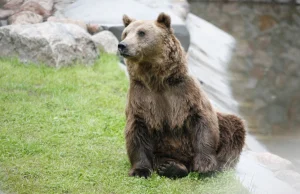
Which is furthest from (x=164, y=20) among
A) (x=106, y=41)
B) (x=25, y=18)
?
(x=25, y=18)

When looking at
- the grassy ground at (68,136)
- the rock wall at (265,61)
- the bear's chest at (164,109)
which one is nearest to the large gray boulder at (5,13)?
the grassy ground at (68,136)

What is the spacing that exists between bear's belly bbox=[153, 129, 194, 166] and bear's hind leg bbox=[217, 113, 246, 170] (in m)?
0.42

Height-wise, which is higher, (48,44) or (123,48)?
(123,48)

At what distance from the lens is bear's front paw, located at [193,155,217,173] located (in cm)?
586

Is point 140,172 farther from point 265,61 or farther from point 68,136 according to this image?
point 265,61

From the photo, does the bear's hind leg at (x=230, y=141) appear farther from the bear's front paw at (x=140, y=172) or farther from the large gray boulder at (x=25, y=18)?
the large gray boulder at (x=25, y=18)

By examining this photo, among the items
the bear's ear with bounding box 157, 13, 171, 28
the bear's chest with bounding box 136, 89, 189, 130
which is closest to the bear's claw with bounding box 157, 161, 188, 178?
the bear's chest with bounding box 136, 89, 189, 130

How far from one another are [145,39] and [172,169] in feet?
4.54

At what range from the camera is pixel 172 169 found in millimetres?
5789

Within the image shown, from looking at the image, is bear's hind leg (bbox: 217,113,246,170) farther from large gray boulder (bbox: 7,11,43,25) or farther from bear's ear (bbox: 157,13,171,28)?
large gray boulder (bbox: 7,11,43,25)

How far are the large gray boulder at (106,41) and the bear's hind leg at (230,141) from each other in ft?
21.5

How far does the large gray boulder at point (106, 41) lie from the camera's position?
12.7 meters

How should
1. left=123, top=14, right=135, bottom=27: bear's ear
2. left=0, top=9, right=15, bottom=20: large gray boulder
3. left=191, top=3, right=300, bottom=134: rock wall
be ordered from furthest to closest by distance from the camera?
1. left=0, top=9, right=15, bottom=20: large gray boulder
2. left=191, top=3, right=300, bottom=134: rock wall
3. left=123, top=14, right=135, bottom=27: bear's ear

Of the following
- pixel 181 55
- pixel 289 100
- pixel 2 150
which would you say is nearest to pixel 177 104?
pixel 181 55
